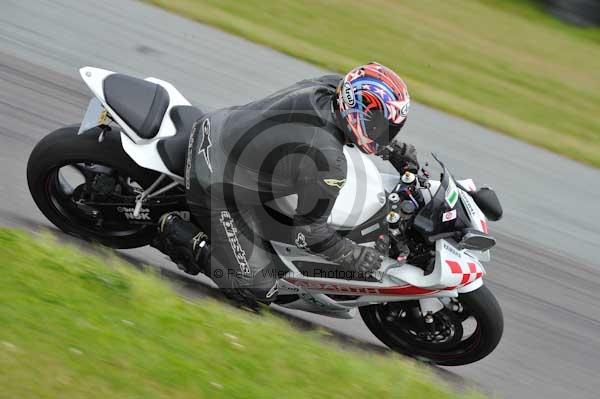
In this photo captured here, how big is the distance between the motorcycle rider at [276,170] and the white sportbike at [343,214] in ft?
0.50

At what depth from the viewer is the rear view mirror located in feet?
17.3

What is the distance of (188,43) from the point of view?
31.2ft

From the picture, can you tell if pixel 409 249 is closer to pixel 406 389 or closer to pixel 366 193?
pixel 366 193

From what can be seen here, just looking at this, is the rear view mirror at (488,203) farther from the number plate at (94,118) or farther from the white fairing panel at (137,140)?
the number plate at (94,118)

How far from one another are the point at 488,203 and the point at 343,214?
0.94 meters

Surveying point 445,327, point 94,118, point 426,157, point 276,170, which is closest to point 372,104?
point 276,170

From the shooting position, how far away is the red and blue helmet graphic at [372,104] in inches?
180

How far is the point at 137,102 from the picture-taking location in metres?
5.28

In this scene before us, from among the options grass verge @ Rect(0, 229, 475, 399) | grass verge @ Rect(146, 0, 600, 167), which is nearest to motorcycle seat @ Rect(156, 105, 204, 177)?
grass verge @ Rect(0, 229, 475, 399)

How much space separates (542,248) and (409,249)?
2706mm

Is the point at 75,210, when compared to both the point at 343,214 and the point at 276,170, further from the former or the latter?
the point at 343,214

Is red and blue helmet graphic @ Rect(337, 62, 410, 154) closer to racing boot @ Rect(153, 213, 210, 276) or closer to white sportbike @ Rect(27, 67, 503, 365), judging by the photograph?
white sportbike @ Rect(27, 67, 503, 365)

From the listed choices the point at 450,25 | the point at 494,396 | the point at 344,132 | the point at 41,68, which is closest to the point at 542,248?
the point at 494,396

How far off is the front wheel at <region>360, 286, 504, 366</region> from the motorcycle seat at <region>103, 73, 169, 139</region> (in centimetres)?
192
